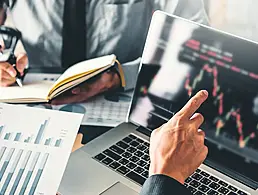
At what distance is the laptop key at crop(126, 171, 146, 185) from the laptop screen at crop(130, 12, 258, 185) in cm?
15

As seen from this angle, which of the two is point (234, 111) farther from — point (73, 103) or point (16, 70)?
point (16, 70)

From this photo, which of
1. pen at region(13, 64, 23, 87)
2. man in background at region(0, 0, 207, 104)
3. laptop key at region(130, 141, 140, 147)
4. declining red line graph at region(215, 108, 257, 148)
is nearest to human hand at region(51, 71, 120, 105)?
man in background at region(0, 0, 207, 104)

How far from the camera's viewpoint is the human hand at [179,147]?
850 mm

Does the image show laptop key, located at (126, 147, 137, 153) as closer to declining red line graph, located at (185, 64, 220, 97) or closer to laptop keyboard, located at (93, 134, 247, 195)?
laptop keyboard, located at (93, 134, 247, 195)

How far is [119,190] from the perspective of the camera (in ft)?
3.19

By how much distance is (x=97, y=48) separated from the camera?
1413mm

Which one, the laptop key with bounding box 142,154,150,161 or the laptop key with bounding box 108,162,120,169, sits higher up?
the laptop key with bounding box 142,154,150,161

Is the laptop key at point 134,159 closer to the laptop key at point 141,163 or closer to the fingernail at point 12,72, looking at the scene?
the laptop key at point 141,163

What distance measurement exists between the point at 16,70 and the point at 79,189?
0.43 m

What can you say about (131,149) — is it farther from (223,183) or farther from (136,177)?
(223,183)

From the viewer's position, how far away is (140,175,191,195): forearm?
0.82 metres

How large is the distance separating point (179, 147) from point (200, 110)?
193 millimetres

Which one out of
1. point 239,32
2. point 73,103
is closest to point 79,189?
point 73,103

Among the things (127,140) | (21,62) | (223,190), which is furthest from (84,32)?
(223,190)
